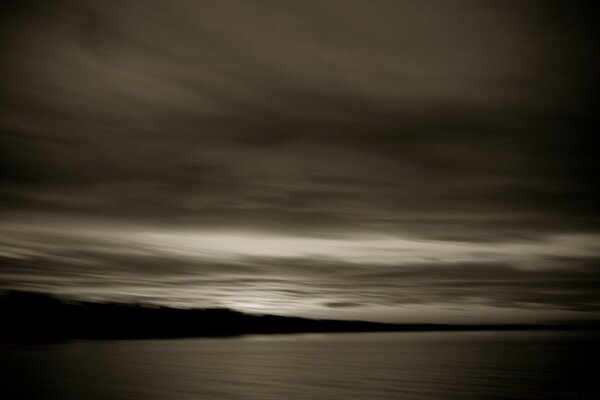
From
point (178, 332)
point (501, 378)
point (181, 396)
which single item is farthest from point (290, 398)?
point (178, 332)

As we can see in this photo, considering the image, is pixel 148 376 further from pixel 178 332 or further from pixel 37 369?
pixel 178 332

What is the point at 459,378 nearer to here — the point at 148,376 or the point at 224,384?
the point at 224,384

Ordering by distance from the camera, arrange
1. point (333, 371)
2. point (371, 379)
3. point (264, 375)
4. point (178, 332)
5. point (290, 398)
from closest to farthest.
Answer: point (290, 398), point (371, 379), point (264, 375), point (333, 371), point (178, 332)

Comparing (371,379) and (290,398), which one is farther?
(371,379)

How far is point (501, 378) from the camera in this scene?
47.5 metres

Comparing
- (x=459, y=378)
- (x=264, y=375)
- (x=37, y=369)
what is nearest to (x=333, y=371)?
(x=264, y=375)

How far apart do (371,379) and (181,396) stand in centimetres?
1644

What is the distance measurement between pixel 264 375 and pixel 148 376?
9085 millimetres

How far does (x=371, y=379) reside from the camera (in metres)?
46.0

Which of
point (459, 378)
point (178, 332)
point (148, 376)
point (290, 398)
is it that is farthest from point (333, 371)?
point (178, 332)

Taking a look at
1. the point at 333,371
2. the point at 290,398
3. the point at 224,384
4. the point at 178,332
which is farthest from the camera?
the point at 178,332

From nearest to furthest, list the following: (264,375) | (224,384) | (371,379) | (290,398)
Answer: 1. (290,398)
2. (224,384)
3. (371,379)
4. (264,375)

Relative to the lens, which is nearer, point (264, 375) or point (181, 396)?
point (181, 396)

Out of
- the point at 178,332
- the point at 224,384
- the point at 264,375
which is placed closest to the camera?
the point at 224,384
